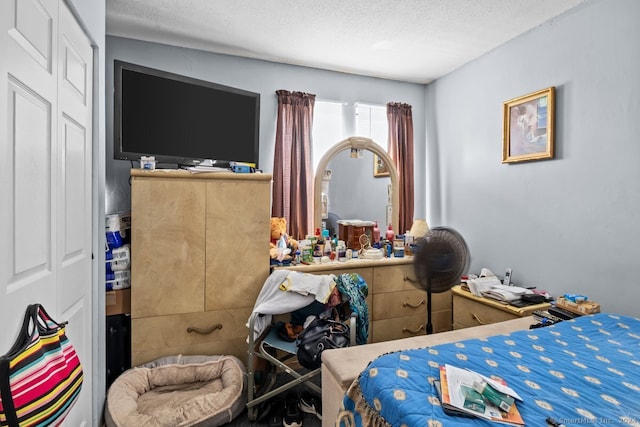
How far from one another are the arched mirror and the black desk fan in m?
1.13

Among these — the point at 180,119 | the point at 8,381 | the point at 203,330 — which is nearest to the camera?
the point at 8,381

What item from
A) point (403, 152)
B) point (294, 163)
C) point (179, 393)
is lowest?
point (179, 393)

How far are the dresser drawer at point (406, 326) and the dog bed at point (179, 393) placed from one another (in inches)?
44.5

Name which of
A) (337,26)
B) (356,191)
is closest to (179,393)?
(356,191)

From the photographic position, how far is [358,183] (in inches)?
125

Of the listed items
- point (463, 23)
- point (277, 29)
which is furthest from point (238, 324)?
point (463, 23)

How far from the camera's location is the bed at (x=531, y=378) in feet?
3.24

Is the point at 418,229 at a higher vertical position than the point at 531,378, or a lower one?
higher

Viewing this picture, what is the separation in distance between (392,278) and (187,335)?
1.60 meters

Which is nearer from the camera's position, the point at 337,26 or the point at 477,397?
the point at 477,397

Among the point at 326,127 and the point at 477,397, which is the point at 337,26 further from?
the point at 477,397

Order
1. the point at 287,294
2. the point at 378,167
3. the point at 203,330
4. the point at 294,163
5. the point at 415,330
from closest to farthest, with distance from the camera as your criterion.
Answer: the point at 287,294
the point at 203,330
the point at 415,330
the point at 294,163
the point at 378,167

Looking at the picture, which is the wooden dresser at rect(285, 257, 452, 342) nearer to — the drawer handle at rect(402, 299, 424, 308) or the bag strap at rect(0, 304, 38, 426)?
the drawer handle at rect(402, 299, 424, 308)

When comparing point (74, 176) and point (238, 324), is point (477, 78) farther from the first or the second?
point (74, 176)
